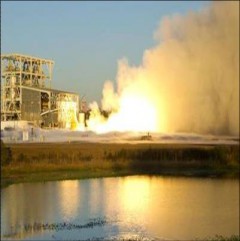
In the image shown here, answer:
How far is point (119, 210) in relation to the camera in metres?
18.2

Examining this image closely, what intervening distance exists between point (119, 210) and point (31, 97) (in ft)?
24.2

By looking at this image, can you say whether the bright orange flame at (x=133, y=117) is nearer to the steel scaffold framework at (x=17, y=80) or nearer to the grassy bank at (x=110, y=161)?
the grassy bank at (x=110, y=161)

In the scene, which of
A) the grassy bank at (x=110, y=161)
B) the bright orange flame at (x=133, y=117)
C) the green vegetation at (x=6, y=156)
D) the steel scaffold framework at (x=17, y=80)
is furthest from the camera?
the bright orange flame at (x=133, y=117)

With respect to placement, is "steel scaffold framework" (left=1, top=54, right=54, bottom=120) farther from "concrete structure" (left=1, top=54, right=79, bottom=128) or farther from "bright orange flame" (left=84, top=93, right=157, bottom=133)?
"bright orange flame" (left=84, top=93, right=157, bottom=133)

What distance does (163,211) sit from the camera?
18.0 metres

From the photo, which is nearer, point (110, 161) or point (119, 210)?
point (119, 210)

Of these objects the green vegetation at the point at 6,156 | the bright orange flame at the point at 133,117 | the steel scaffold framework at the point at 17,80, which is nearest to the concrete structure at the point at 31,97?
the steel scaffold framework at the point at 17,80

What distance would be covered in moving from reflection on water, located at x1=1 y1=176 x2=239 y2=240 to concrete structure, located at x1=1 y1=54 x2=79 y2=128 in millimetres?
3745

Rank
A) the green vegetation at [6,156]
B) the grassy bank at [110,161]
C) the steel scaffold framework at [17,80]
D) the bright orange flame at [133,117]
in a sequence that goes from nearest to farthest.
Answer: the steel scaffold framework at [17,80] < the green vegetation at [6,156] < the grassy bank at [110,161] < the bright orange flame at [133,117]

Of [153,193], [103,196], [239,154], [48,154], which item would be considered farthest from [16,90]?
[239,154]

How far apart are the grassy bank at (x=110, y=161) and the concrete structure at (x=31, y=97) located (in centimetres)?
1122

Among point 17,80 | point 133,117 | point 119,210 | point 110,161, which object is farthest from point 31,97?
point 133,117

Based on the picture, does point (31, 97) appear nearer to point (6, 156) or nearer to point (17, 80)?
point (17, 80)

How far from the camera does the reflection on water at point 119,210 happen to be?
49.0 feet
